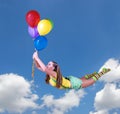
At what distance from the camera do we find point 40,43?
22438 millimetres

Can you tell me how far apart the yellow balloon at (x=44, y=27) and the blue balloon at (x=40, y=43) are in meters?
0.23

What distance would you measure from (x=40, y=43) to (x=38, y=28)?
2.35 ft

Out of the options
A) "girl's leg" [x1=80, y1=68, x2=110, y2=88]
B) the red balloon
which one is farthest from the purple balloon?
"girl's leg" [x1=80, y1=68, x2=110, y2=88]

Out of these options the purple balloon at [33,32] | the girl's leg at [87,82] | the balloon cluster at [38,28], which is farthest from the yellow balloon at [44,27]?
the girl's leg at [87,82]

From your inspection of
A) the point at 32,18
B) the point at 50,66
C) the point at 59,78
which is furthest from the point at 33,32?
the point at 59,78

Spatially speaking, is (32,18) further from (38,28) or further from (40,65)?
(40,65)

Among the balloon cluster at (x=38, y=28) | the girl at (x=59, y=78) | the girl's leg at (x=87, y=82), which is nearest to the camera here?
the girl at (x=59, y=78)

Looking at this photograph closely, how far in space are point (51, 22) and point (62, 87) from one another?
2.77m

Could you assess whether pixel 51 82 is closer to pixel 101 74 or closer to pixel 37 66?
pixel 37 66

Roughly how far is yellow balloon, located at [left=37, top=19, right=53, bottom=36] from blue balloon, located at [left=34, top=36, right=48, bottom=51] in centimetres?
23

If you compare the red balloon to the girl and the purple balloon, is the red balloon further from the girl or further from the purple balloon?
the girl

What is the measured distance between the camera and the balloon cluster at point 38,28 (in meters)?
22.5

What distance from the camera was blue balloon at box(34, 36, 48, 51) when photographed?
73.4ft

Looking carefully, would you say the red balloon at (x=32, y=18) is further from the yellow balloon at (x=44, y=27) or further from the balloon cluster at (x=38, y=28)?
the yellow balloon at (x=44, y=27)
